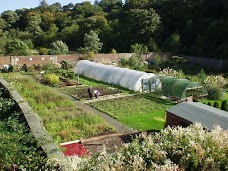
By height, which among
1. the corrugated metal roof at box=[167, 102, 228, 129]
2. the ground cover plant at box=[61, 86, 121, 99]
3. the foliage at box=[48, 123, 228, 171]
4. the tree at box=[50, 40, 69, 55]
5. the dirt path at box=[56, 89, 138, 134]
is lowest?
the dirt path at box=[56, 89, 138, 134]

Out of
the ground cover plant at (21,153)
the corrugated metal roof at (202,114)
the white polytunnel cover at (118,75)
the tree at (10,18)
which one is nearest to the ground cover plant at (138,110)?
the white polytunnel cover at (118,75)

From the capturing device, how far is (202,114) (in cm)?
1059

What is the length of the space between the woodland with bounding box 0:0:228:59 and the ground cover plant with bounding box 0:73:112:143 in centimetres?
2142

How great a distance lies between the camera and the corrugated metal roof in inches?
385

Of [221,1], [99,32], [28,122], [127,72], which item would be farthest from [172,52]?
[28,122]

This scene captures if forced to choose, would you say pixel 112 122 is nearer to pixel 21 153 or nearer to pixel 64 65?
pixel 21 153

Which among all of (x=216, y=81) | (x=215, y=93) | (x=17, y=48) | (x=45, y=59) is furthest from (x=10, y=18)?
(x=215, y=93)

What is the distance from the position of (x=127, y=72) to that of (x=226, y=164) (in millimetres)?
18983

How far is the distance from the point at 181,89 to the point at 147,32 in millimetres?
24585

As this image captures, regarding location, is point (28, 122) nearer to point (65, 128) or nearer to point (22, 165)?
point (22, 165)

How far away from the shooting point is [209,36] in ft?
124

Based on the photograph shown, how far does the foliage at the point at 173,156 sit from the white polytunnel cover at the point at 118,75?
1653 cm

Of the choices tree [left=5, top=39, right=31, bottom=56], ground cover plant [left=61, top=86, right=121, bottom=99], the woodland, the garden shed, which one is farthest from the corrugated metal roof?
tree [left=5, top=39, right=31, bottom=56]

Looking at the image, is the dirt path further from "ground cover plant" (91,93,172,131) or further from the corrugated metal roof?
the corrugated metal roof
